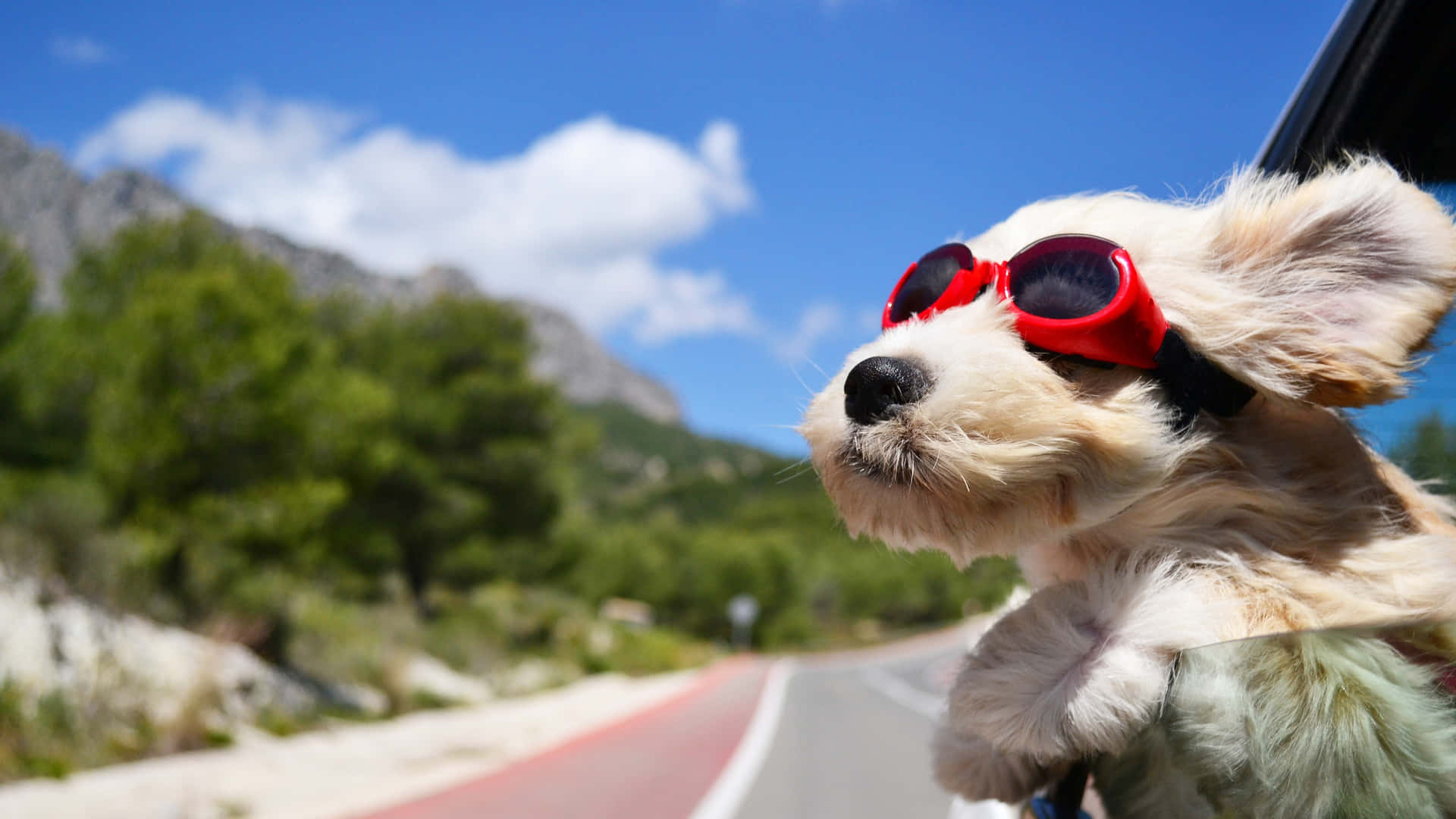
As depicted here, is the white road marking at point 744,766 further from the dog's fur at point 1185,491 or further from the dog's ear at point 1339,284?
the dog's ear at point 1339,284

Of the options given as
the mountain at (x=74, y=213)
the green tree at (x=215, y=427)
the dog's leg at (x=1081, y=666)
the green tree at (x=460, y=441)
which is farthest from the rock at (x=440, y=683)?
the dog's leg at (x=1081, y=666)

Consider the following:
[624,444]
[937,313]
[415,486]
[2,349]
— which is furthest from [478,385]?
[624,444]

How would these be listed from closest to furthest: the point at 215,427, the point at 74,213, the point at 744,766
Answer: the point at 744,766 → the point at 215,427 → the point at 74,213

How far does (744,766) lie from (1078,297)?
11.8m

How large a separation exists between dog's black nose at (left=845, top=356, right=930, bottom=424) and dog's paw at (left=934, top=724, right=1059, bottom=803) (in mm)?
378

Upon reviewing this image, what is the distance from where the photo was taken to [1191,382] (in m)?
1.03

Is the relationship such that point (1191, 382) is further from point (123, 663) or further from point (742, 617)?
point (742, 617)

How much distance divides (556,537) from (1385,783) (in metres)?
28.2

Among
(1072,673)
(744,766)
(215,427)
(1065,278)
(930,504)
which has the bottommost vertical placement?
(744,766)

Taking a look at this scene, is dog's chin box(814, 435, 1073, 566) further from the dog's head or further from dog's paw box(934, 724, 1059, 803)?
dog's paw box(934, 724, 1059, 803)

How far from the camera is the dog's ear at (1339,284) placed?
938 mm

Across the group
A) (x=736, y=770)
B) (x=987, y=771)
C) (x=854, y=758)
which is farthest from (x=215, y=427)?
(x=987, y=771)

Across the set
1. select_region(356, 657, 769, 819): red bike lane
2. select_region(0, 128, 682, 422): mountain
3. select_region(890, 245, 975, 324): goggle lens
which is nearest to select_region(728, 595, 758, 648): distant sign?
select_region(356, 657, 769, 819): red bike lane

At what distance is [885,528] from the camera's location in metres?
1.09
